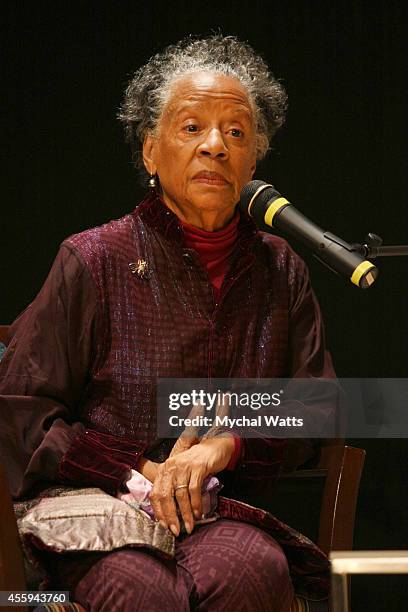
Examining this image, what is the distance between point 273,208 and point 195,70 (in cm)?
56

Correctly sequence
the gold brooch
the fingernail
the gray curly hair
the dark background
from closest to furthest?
the fingernail < the gold brooch < the gray curly hair < the dark background

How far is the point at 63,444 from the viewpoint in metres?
1.79

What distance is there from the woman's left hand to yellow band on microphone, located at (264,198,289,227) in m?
0.45

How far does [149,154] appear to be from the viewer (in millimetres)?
2131

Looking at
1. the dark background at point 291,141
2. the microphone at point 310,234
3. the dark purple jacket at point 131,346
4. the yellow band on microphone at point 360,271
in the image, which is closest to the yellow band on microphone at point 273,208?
the microphone at point 310,234

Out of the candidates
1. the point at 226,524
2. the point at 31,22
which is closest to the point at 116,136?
the point at 31,22

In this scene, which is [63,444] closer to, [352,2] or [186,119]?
[186,119]

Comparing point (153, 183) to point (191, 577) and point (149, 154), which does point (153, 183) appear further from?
point (191, 577)

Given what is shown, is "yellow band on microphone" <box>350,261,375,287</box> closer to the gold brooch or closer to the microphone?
the microphone

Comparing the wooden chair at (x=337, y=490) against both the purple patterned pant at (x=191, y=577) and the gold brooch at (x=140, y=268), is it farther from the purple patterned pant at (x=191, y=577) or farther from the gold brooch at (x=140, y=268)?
the gold brooch at (x=140, y=268)

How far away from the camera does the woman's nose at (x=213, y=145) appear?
1996 millimetres

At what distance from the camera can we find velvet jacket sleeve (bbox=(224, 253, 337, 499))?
1.89 meters

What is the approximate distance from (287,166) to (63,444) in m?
1.03

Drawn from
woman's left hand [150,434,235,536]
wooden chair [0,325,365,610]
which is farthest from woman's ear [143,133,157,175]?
woman's left hand [150,434,235,536]
